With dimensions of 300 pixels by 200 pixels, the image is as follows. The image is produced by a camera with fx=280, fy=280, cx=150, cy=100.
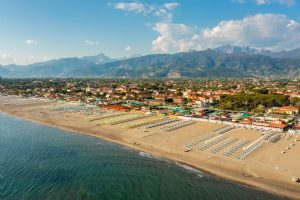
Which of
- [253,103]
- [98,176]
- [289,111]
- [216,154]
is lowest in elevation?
[98,176]

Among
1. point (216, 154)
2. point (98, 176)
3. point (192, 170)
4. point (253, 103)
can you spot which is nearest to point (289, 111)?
point (253, 103)

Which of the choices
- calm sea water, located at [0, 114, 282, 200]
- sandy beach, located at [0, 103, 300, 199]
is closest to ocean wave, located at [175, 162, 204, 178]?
calm sea water, located at [0, 114, 282, 200]

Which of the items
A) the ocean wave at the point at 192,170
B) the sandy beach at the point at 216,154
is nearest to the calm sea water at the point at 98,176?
the ocean wave at the point at 192,170

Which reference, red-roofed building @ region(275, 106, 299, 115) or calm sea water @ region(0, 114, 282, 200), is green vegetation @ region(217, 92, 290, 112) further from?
calm sea water @ region(0, 114, 282, 200)

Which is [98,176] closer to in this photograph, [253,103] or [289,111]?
[289,111]

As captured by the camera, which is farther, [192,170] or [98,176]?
[192,170]

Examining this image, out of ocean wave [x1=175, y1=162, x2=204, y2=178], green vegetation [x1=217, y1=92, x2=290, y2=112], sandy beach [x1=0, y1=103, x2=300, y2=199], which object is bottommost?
ocean wave [x1=175, y1=162, x2=204, y2=178]

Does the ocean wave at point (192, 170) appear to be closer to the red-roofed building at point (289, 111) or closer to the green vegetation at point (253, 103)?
the green vegetation at point (253, 103)
